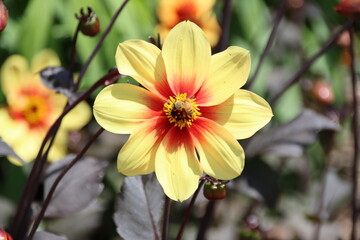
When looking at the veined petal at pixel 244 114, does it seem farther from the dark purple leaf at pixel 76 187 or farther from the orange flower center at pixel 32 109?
the orange flower center at pixel 32 109

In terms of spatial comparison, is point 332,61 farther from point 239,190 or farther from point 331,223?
point 239,190

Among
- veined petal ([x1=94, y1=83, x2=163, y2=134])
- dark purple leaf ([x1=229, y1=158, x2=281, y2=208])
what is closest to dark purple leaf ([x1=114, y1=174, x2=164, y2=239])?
veined petal ([x1=94, y1=83, x2=163, y2=134])

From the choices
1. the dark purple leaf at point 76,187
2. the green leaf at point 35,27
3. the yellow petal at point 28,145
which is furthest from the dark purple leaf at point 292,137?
the green leaf at point 35,27

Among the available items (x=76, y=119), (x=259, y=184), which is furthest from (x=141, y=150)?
(x=76, y=119)

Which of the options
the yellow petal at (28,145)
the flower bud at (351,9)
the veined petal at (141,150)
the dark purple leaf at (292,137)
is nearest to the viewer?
the veined petal at (141,150)

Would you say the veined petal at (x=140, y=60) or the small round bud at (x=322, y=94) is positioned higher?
the veined petal at (x=140, y=60)

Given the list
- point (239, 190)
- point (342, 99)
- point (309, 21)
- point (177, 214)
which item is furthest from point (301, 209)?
point (309, 21)
